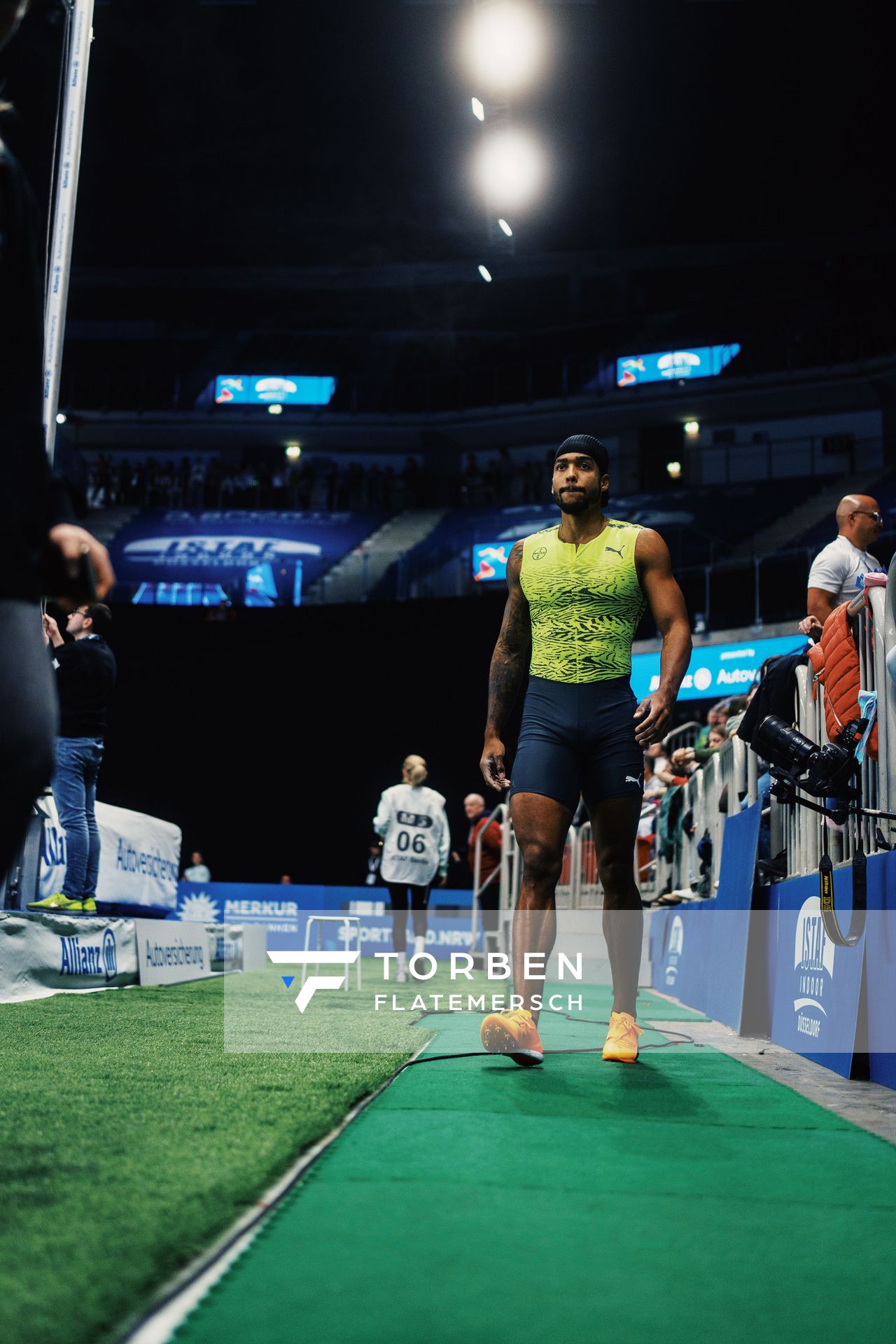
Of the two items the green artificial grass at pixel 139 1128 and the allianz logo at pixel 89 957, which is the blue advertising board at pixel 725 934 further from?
the allianz logo at pixel 89 957

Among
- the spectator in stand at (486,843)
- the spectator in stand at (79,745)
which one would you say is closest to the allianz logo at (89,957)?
the spectator in stand at (79,745)

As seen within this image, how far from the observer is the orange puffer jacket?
3.78 meters

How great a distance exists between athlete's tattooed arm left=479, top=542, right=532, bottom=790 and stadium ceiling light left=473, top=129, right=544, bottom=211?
13.7m

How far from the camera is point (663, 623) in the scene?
11.2ft

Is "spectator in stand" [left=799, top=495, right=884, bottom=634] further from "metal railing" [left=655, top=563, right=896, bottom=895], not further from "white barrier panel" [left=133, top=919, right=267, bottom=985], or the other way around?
"white barrier panel" [left=133, top=919, right=267, bottom=985]

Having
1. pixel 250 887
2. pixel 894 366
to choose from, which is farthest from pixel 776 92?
pixel 250 887

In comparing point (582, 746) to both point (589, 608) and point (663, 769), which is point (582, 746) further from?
point (663, 769)

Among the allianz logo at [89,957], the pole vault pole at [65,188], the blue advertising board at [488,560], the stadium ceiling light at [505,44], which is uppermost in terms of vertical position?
the stadium ceiling light at [505,44]

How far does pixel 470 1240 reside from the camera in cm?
150

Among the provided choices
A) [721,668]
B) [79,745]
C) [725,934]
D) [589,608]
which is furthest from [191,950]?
[721,668]

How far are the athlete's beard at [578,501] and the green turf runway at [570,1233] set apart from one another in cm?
170

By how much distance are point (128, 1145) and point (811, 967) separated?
9.06 feet

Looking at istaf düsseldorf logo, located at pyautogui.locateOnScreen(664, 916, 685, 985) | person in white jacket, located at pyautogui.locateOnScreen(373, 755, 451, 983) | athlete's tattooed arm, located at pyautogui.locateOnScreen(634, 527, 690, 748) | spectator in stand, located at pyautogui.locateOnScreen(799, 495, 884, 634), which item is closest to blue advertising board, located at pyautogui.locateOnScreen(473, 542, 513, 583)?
person in white jacket, located at pyautogui.locateOnScreen(373, 755, 451, 983)

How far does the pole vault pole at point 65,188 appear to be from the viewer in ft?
19.1
